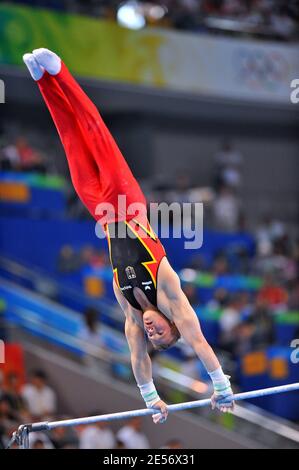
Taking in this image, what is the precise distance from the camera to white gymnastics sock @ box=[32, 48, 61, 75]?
6664 millimetres

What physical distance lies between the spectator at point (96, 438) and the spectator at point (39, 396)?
58cm

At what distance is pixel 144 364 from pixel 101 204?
45.8 inches

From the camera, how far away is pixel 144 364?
6.59 meters

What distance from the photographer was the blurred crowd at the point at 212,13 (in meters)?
14.6

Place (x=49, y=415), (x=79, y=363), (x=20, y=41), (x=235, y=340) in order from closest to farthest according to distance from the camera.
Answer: (x=49, y=415) → (x=79, y=363) → (x=235, y=340) → (x=20, y=41)

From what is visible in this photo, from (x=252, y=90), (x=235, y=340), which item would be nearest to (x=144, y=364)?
(x=235, y=340)

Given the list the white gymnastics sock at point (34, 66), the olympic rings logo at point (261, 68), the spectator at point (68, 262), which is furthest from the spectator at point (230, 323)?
the white gymnastics sock at point (34, 66)

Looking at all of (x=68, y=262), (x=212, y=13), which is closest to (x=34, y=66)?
(x=68, y=262)

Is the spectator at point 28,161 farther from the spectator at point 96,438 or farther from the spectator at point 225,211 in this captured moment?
the spectator at point 96,438

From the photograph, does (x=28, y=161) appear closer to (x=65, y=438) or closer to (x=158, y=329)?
(x=65, y=438)

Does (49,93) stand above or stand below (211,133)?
below

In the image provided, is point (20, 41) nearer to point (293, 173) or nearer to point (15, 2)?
point (15, 2)

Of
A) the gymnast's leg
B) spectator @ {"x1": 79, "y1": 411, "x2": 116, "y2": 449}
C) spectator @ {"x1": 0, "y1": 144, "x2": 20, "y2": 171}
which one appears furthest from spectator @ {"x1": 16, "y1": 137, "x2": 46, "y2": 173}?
the gymnast's leg

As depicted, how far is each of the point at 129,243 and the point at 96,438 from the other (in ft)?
11.9
